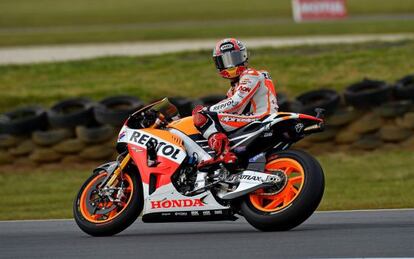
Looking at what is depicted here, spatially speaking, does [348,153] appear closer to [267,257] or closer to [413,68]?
[413,68]

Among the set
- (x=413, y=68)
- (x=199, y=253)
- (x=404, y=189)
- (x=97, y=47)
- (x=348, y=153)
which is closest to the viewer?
(x=199, y=253)

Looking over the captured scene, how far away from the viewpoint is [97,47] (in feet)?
81.9

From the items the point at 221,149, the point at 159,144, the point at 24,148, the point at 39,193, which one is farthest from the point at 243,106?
the point at 24,148

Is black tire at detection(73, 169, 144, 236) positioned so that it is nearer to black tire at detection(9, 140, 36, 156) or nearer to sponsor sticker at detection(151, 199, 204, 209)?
sponsor sticker at detection(151, 199, 204, 209)

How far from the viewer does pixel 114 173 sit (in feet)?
29.7

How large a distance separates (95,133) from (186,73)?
4555 millimetres

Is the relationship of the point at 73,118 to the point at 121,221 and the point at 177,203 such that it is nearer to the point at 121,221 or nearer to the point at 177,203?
the point at 121,221

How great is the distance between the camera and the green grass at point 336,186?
1173 centimetres

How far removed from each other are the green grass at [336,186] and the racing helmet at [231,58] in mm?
2809

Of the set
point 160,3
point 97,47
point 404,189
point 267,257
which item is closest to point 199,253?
point 267,257

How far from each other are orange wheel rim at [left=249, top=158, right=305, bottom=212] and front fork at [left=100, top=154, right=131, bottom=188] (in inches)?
52.2

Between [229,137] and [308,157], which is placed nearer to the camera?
[308,157]

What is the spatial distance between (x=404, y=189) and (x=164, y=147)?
4.59m

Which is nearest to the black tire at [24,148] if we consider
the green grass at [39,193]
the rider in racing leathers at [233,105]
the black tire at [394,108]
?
the green grass at [39,193]
